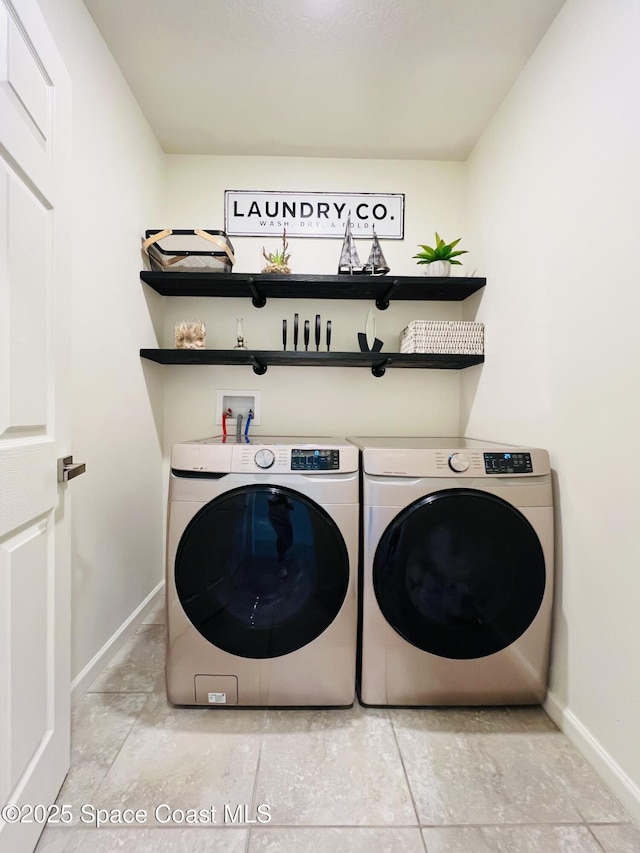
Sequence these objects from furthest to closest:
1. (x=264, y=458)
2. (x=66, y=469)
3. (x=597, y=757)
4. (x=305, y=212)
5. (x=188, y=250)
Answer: (x=305, y=212), (x=188, y=250), (x=264, y=458), (x=597, y=757), (x=66, y=469)

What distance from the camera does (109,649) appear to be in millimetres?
1521

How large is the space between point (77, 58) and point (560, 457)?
212 cm

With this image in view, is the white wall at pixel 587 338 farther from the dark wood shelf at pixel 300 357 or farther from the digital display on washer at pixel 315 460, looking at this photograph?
the digital display on washer at pixel 315 460

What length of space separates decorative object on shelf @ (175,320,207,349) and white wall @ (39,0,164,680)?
17 cm

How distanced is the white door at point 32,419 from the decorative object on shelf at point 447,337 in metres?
1.40

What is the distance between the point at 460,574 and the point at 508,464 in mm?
407

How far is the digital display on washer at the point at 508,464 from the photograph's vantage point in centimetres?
129

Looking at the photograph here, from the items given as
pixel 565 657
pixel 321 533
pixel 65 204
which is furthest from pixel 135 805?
pixel 65 204

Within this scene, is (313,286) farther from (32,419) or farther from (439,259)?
(32,419)

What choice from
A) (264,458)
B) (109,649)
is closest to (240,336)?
(264,458)

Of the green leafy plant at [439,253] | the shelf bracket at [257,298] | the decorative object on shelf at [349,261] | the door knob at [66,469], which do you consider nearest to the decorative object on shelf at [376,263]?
the decorative object on shelf at [349,261]

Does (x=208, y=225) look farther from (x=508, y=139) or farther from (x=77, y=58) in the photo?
(x=508, y=139)

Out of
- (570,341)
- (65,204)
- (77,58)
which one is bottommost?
(570,341)

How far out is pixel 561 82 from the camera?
1.31 meters
